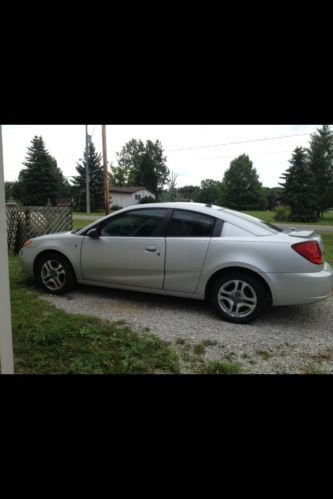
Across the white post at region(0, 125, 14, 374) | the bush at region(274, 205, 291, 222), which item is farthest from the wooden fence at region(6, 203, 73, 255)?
the bush at region(274, 205, 291, 222)

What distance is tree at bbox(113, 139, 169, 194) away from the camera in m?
54.0

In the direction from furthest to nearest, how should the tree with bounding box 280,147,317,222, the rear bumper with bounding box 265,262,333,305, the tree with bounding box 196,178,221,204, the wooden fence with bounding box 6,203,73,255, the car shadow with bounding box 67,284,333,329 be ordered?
the tree with bounding box 196,178,221,204 < the tree with bounding box 280,147,317,222 < the wooden fence with bounding box 6,203,73,255 < the car shadow with bounding box 67,284,333,329 < the rear bumper with bounding box 265,262,333,305

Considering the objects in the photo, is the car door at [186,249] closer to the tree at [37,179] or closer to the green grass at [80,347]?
the green grass at [80,347]

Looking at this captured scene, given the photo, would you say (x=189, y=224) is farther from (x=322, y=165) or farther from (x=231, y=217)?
(x=322, y=165)

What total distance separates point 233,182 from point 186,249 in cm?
4697

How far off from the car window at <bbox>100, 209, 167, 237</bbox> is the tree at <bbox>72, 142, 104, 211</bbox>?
34171mm

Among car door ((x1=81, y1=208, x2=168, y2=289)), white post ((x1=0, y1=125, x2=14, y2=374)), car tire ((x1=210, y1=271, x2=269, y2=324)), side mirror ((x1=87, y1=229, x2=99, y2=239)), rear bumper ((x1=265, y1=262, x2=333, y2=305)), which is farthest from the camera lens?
side mirror ((x1=87, y1=229, x2=99, y2=239))

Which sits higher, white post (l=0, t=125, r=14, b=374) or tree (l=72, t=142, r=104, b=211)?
tree (l=72, t=142, r=104, b=211)

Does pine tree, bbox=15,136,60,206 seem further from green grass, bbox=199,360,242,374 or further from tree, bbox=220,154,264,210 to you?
green grass, bbox=199,360,242,374

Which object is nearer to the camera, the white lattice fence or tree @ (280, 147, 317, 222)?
the white lattice fence
